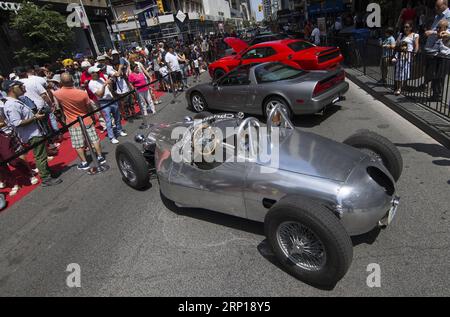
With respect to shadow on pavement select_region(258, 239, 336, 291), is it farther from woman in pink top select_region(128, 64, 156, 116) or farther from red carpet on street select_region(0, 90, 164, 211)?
woman in pink top select_region(128, 64, 156, 116)

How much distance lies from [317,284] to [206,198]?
1.46 m

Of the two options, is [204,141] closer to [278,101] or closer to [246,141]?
[246,141]

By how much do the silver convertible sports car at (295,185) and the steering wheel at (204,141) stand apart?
0.04 ft

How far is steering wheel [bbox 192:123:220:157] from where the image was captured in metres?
3.44

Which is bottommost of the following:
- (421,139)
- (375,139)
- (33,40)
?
(421,139)

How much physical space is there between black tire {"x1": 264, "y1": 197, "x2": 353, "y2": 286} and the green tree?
910 inches

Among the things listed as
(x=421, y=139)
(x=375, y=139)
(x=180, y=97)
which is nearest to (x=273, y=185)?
(x=375, y=139)

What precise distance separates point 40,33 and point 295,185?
2334cm

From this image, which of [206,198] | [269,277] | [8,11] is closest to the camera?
[269,277]

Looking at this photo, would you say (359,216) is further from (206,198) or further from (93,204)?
(93,204)

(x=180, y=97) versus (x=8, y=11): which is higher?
(x=8, y=11)

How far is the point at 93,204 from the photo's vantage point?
489 centimetres

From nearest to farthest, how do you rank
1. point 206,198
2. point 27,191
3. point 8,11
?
point 206,198 → point 27,191 → point 8,11

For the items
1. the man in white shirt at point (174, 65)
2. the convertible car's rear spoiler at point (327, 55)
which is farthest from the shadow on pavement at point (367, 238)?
the man in white shirt at point (174, 65)
